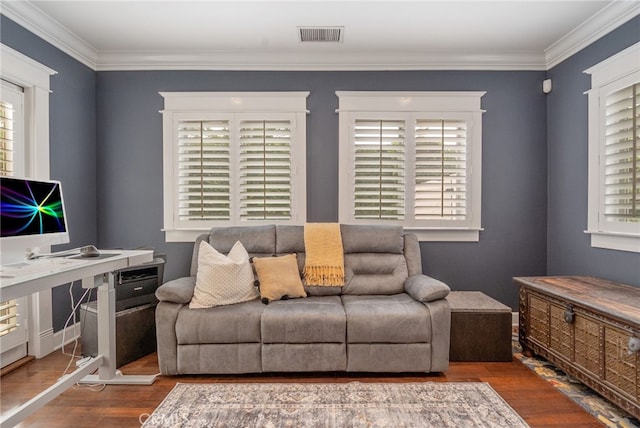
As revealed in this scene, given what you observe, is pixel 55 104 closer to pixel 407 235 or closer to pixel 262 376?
pixel 262 376

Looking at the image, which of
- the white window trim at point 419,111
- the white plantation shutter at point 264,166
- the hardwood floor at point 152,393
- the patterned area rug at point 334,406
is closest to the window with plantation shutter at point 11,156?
the hardwood floor at point 152,393

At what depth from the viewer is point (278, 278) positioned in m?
3.03

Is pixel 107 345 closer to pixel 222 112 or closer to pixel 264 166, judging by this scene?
pixel 264 166

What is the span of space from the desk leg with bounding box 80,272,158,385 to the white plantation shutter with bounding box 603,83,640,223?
3725 mm

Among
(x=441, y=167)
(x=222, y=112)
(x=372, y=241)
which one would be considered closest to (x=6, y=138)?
(x=222, y=112)

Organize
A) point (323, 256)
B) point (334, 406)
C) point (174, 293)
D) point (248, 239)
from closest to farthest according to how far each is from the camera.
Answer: point (334, 406)
point (174, 293)
point (323, 256)
point (248, 239)

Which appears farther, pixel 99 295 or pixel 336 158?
pixel 336 158

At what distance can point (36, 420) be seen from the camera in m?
2.18

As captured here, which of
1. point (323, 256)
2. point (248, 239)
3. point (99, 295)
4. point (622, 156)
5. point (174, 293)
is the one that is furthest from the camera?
point (248, 239)

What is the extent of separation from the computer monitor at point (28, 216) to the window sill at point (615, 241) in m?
4.12

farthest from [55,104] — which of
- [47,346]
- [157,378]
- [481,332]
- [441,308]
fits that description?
[481,332]

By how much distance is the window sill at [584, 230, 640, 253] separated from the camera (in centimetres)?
272

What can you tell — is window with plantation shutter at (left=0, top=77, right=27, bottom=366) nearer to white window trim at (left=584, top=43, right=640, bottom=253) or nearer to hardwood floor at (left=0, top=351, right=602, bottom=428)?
hardwood floor at (left=0, top=351, right=602, bottom=428)

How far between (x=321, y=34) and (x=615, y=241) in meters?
2.96
